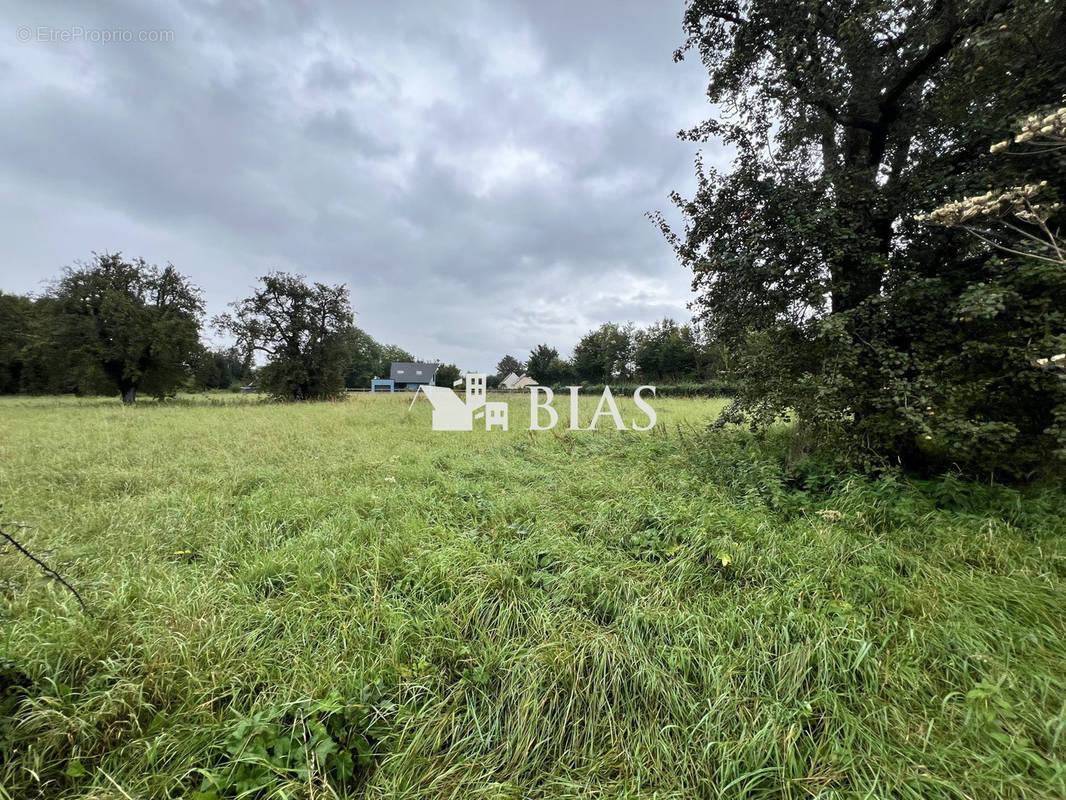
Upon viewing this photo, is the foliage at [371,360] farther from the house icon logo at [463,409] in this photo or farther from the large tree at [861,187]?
the large tree at [861,187]

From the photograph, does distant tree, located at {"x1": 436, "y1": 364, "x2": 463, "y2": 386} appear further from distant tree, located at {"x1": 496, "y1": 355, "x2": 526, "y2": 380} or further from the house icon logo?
the house icon logo

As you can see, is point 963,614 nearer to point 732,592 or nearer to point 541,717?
point 732,592

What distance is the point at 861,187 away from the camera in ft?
12.3

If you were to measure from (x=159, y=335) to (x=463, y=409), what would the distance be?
51.8 ft

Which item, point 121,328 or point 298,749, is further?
point 121,328

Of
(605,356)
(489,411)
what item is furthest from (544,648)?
(605,356)

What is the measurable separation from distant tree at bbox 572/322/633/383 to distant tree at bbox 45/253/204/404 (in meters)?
29.5

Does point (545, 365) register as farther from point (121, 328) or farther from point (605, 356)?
point (121, 328)

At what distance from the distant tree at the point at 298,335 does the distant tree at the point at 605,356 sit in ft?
75.6

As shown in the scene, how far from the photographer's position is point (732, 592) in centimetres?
227

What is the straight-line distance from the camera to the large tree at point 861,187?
299 cm

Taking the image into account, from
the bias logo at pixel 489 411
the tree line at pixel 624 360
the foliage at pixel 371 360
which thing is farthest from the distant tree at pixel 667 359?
the foliage at pixel 371 360

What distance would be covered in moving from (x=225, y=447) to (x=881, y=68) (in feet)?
33.1

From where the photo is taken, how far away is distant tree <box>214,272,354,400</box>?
1878cm
